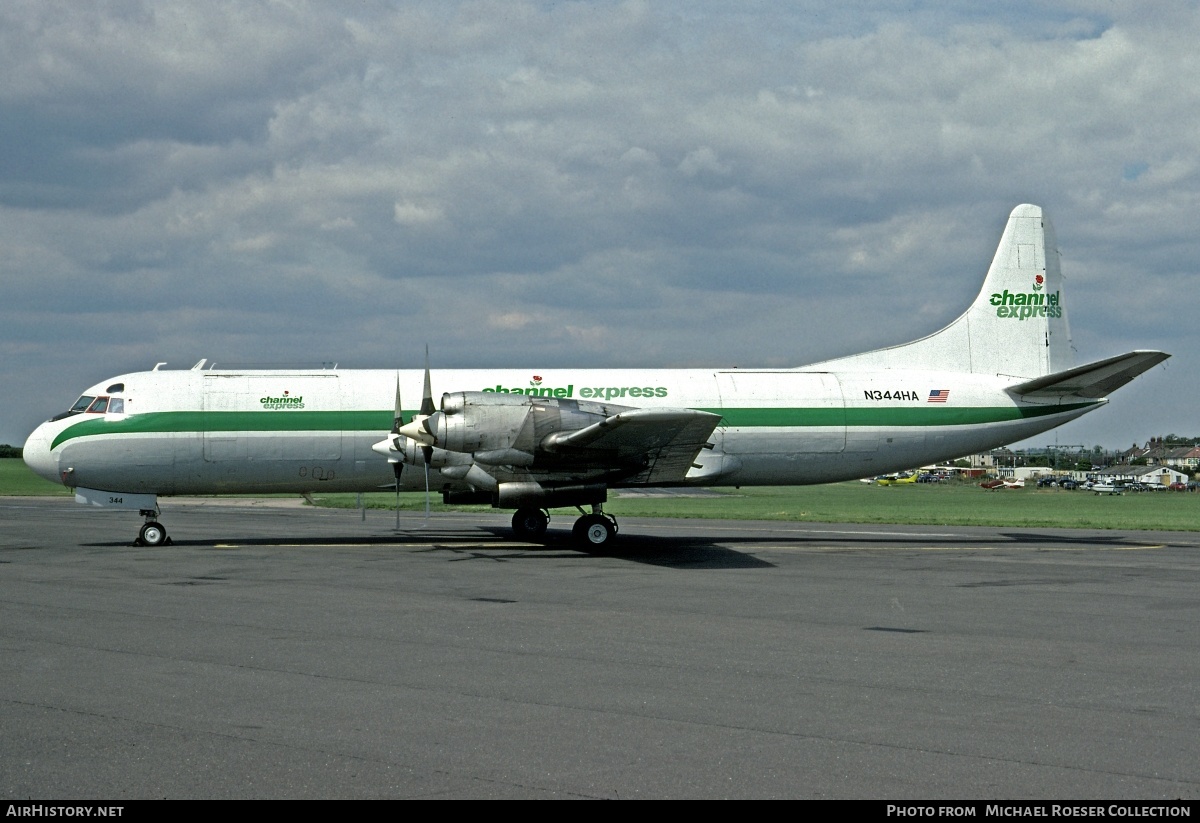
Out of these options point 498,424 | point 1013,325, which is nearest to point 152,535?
point 498,424

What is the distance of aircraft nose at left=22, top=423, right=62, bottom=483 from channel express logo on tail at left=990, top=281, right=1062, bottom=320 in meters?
25.4

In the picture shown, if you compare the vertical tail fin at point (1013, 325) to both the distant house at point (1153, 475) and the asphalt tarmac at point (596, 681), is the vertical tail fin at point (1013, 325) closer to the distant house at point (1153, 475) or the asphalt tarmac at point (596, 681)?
the asphalt tarmac at point (596, 681)

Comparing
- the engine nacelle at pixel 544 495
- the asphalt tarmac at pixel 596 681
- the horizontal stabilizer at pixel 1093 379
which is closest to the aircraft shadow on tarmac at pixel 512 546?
the engine nacelle at pixel 544 495

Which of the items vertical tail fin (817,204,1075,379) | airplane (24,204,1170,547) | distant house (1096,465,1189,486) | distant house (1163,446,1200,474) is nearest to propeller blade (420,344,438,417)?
airplane (24,204,1170,547)

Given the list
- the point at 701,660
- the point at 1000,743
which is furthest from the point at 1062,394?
the point at 1000,743

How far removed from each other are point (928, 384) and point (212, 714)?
23.5 meters

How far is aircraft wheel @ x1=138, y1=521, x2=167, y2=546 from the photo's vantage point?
25.2m

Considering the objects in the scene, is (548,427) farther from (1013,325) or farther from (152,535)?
(1013,325)

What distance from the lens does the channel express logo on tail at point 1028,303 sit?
3025 cm

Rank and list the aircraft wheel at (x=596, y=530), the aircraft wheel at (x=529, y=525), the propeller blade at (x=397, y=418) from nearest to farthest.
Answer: the aircraft wheel at (x=596, y=530) → the propeller blade at (x=397, y=418) → the aircraft wheel at (x=529, y=525)

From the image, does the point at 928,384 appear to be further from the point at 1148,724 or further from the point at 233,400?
the point at 1148,724

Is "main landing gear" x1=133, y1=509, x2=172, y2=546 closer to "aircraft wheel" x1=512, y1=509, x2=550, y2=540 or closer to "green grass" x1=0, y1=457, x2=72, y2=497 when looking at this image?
"aircraft wheel" x1=512, y1=509, x2=550, y2=540

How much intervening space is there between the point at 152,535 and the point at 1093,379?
24.1m

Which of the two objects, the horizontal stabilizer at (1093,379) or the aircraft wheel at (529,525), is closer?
the horizontal stabilizer at (1093,379)
